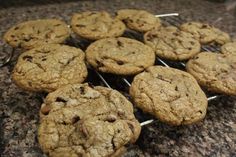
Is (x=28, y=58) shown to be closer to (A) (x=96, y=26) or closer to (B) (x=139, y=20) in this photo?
Result: (A) (x=96, y=26)

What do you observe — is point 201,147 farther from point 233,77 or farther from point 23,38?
point 23,38

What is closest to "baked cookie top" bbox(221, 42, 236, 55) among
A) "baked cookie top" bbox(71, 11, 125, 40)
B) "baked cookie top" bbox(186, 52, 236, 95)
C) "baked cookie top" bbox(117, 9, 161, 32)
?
"baked cookie top" bbox(186, 52, 236, 95)

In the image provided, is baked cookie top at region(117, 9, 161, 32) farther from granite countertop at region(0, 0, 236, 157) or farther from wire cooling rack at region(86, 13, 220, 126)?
granite countertop at region(0, 0, 236, 157)

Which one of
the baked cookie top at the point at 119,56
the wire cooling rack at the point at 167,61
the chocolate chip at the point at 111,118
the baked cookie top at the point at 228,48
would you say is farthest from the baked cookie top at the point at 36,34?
the baked cookie top at the point at 228,48

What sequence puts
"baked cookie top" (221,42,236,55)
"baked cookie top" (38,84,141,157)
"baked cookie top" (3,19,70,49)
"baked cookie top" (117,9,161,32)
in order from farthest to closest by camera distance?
"baked cookie top" (117,9,161,32) < "baked cookie top" (221,42,236,55) < "baked cookie top" (3,19,70,49) < "baked cookie top" (38,84,141,157)

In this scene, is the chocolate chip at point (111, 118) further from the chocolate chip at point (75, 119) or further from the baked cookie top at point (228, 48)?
the baked cookie top at point (228, 48)

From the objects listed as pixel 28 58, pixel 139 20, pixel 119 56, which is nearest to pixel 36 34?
pixel 28 58

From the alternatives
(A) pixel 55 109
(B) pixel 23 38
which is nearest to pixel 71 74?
(A) pixel 55 109
